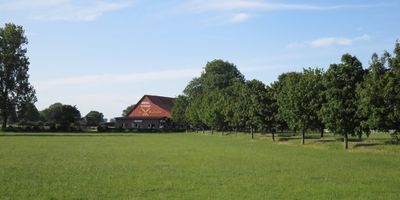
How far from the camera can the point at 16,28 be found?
302 ft

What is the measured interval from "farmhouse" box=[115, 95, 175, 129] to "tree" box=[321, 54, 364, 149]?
110559 mm

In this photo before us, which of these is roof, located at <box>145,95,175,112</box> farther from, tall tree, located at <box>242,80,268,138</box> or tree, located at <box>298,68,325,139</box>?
tree, located at <box>298,68,325,139</box>

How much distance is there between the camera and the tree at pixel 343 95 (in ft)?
145

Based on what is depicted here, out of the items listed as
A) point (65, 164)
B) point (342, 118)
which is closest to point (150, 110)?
point (342, 118)

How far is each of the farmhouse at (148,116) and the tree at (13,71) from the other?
61.2m

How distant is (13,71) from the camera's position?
303 ft

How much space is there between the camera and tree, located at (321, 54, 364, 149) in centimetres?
4409

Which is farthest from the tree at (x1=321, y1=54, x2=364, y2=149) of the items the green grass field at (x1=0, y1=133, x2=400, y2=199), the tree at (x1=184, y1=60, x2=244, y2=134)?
the tree at (x1=184, y1=60, x2=244, y2=134)

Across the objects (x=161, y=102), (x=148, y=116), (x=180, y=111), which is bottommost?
(x=148, y=116)

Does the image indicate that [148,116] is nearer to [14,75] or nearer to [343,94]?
[14,75]

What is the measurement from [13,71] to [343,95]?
66854 mm

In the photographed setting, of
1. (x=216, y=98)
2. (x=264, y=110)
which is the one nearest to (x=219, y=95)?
(x=216, y=98)

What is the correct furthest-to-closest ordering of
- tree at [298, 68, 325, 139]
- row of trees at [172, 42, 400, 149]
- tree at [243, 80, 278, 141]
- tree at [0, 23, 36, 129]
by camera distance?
tree at [0, 23, 36, 129], tree at [243, 80, 278, 141], tree at [298, 68, 325, 139], row of trees at [172, 42, 400, 149]

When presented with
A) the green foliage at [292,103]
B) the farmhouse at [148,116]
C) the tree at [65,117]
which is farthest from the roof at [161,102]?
the green foliage at [292,103]
